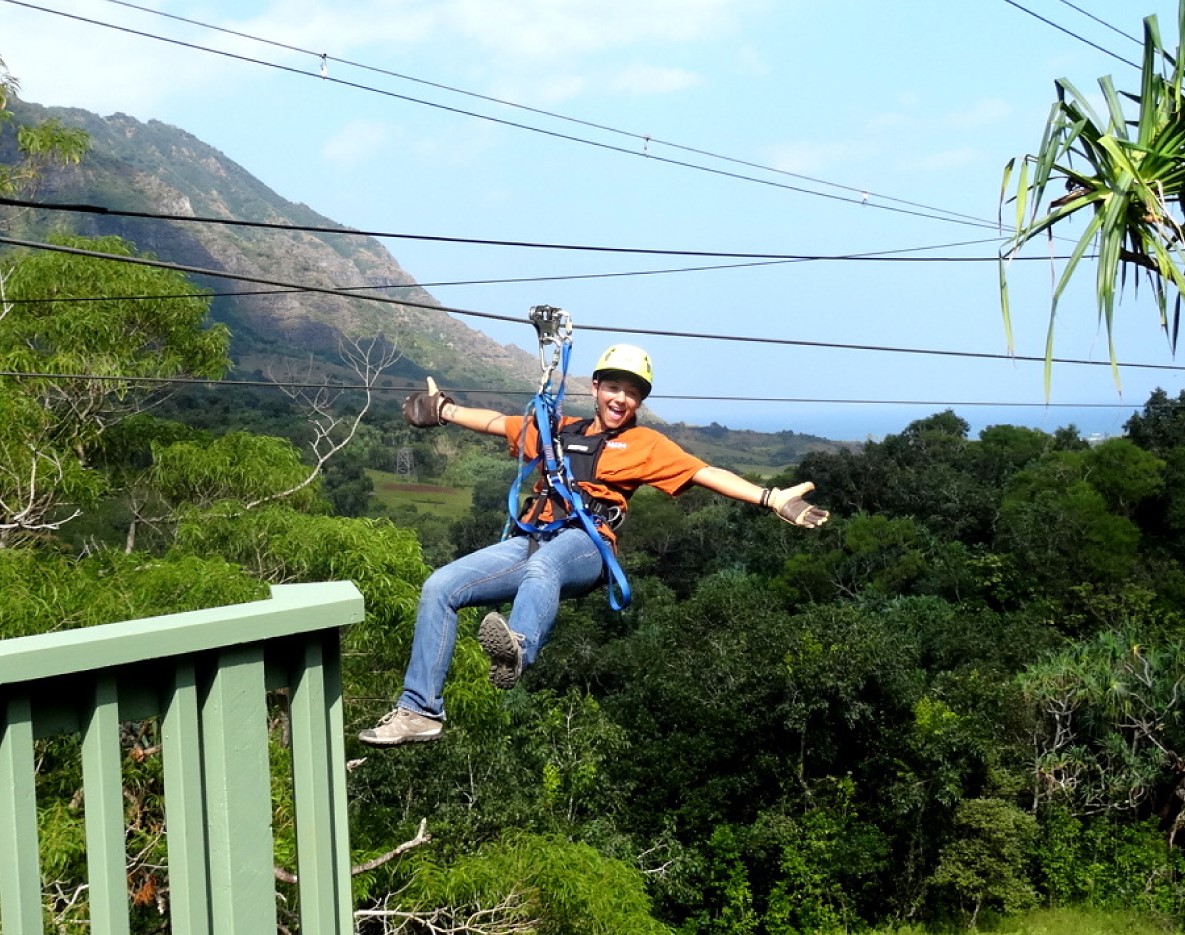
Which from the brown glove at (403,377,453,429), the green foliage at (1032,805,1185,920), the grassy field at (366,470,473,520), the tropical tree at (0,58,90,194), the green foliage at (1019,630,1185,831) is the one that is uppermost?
the tropical tree at (0,58,90,194)

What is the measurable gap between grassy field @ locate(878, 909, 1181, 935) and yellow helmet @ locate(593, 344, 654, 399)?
20.1 m

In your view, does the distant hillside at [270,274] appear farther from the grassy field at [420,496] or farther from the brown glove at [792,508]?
the brown glove at [792,508]

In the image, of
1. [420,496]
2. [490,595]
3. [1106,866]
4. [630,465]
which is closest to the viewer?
[490,595]

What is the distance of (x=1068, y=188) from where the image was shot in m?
6.16

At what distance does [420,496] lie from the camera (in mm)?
64438

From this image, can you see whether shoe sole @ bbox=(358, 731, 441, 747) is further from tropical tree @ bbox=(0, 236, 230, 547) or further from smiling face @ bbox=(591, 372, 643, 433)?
tropical tree @ bbox=(0, 236, 230, 547)

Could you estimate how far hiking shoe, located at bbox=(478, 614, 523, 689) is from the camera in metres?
4.10

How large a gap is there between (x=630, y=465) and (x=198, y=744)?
3.20m

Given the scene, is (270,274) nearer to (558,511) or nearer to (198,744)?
(558,511)

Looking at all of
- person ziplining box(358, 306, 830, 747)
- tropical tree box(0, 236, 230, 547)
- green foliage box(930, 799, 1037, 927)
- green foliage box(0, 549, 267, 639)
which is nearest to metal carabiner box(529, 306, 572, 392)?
person ziplining box(358, 306, 830, 747)

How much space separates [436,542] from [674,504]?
997 cm

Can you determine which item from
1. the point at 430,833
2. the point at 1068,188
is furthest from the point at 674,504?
the point at 1068,188

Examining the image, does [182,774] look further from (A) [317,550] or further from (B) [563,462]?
(A) [317,550]

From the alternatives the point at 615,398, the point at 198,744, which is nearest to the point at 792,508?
the point at 615,398
